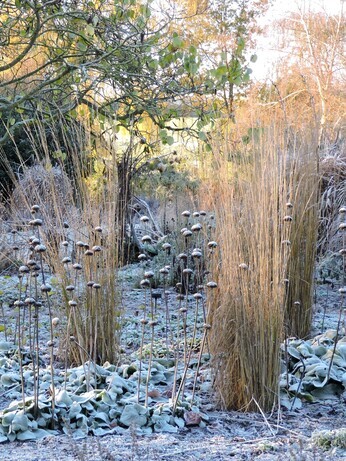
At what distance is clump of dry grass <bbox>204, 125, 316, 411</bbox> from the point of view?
2777mm

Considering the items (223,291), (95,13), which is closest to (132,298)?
(95,13)

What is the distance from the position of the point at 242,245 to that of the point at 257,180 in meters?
0.32

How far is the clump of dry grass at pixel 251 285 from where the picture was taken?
2777mm

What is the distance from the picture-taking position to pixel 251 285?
2.76 meters

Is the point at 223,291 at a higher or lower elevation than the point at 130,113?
lower

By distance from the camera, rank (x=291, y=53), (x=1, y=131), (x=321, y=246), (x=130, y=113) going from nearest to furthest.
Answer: (x=130, y=113) → (x=321, y=246) → (x=1, y=131) → (x=291, y=53)

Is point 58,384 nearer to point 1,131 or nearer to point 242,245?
point 242,245

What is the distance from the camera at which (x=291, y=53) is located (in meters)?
24.0

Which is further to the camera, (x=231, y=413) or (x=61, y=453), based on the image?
(x=231, y=413)

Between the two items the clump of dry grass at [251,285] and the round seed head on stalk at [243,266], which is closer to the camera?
the round seed head on stalk at [243,266]

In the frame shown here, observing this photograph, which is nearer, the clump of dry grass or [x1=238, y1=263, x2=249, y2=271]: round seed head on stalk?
[x1=238, y1=263, x2=249, y2=271]: round seed head on stalk

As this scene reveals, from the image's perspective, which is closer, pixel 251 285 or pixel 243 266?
pixel 243 266

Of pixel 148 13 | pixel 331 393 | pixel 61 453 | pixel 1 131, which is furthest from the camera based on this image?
pixel 1 131

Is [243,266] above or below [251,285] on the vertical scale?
above
